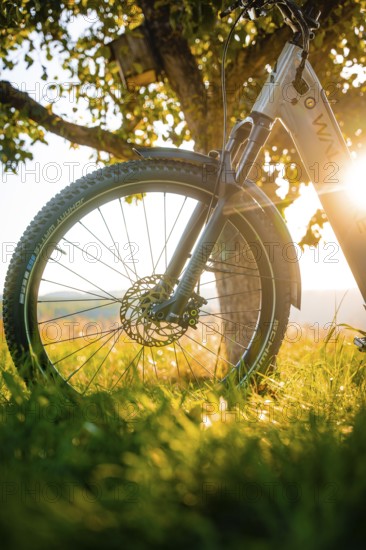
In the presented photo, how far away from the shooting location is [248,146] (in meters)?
2.32

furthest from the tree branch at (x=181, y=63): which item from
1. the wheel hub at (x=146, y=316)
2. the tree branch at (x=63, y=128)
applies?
the wheel hub at (x=146, y=316)

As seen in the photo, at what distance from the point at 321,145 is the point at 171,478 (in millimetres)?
1717

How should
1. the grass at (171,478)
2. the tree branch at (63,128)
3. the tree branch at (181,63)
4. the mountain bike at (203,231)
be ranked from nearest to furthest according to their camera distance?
the grass at (171,478) → the mountain bike at (203,231) → the tree branch at (181,63) → the tree branch at (63,128)

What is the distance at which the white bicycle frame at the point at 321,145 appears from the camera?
2.40m

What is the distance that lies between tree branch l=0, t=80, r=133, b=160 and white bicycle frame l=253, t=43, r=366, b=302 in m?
1.96

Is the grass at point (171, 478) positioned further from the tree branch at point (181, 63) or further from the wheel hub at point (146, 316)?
the tree branch at point (181, 63)

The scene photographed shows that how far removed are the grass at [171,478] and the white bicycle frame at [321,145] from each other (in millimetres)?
929

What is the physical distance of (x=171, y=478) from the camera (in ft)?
4.01

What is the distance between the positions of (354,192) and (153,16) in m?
2.06

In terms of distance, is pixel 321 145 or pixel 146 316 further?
pixel 321 145

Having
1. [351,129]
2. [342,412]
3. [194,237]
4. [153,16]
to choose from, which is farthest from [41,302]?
[351,129]

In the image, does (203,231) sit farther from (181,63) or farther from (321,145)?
(181,63)

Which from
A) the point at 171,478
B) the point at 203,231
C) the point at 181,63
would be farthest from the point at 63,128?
the point at 171,478

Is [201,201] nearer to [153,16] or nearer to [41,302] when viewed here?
[41,302]
